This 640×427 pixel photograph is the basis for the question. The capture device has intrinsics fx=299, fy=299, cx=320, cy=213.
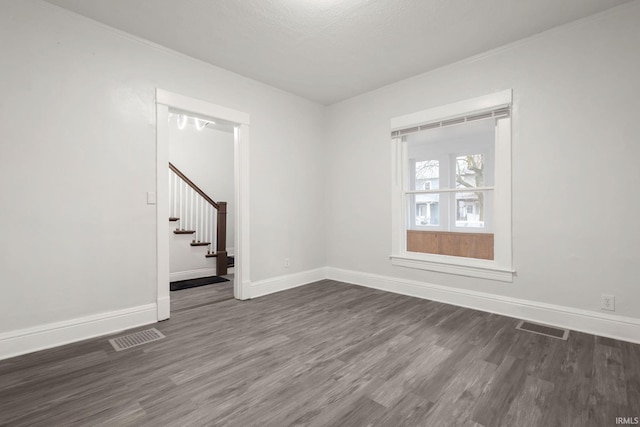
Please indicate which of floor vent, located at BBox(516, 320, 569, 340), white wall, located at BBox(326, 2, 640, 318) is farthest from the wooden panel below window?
floor vent, located at BBox(516, 320, 569, 340)

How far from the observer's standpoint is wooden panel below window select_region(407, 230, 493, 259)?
12.9 ft

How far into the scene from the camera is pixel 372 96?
13.9 feet

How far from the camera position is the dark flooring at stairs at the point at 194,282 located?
432cm

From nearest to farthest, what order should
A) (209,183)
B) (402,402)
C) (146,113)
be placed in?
(402,402) → (146,113) → (209,183)

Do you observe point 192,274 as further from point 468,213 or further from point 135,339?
point 468,213

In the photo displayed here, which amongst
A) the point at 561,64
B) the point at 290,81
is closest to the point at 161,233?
the point at 290,81

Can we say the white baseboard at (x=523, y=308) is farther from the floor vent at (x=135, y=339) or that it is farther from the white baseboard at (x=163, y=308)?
the floor vent at (x=135, y=339)

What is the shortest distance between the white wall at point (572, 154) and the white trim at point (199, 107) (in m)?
2.42

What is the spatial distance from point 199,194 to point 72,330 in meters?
3.03

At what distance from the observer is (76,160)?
2.57 m

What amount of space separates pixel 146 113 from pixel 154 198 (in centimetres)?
84

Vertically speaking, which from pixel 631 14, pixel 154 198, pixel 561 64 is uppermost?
pixel 631 14

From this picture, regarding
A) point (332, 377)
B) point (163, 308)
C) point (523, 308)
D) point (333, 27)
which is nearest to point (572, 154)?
point (523, 308)

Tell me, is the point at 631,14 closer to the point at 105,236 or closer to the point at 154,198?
the point at 154,198
